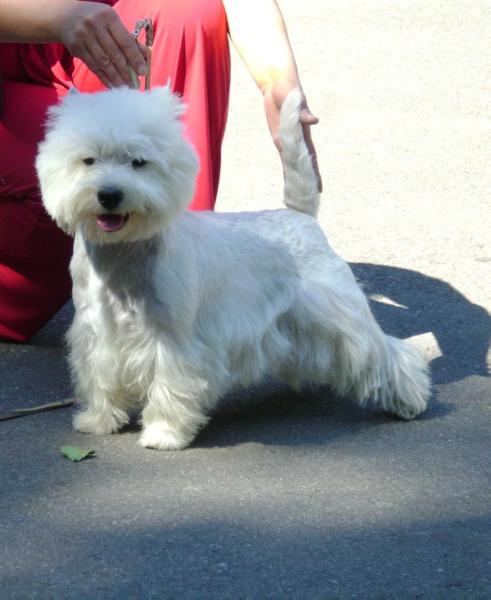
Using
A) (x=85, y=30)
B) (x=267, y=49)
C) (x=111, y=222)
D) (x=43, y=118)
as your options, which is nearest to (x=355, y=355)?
(x=111, y=222)

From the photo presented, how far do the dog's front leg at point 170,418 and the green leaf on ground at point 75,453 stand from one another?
140 millimetres

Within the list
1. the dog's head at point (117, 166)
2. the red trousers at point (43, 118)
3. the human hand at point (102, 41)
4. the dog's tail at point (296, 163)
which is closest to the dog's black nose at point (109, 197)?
the dog's head at point (117, 166)

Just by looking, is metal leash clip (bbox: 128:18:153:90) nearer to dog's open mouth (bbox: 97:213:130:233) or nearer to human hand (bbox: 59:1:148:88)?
human hand (bbox: 59:1:148:88)

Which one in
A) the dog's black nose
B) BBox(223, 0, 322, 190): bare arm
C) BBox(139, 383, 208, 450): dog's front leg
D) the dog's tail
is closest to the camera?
the dog's black nose

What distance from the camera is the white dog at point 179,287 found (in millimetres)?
2762

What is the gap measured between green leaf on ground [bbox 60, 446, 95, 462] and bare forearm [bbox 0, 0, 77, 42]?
1.04 meters

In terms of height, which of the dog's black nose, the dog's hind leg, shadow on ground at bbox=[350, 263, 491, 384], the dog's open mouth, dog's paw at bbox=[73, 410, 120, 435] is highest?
the dog's black nose

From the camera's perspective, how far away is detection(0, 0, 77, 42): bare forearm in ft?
10.1

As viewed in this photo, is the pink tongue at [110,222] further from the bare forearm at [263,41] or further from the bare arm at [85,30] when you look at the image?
the bare forearm at [263,41]

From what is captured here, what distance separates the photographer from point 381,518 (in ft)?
8.80

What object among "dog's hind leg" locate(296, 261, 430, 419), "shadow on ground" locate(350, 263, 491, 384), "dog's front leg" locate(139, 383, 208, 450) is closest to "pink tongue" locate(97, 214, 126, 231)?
"dog's front leg" locate(139, 383, 208, 450)

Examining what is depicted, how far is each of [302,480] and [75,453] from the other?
577 mm

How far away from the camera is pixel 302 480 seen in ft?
9.50

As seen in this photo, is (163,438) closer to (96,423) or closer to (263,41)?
(96,423)
